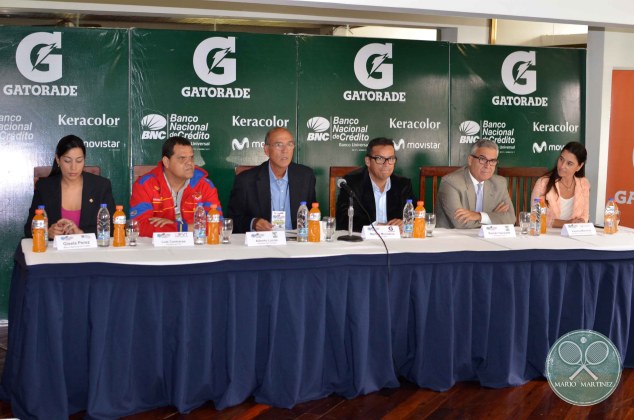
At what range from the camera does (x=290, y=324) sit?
314 centimetres

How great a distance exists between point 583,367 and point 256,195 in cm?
189

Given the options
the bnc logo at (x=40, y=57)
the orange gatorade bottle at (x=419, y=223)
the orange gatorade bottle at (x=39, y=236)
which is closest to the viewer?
the orange gatorade bottle at (x=39, y=236)

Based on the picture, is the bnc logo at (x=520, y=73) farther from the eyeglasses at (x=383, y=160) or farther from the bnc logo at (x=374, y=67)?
the eyeglasses at (x=383, y=160)

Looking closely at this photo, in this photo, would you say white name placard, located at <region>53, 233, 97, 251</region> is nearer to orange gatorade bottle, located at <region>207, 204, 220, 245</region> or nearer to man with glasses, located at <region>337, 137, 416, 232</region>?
orange gatorade bottle, located at <region>207, 204, 220, 245</region>

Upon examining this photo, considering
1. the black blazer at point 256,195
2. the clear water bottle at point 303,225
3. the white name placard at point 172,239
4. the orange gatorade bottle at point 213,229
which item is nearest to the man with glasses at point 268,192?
the black blazer at point 256,195

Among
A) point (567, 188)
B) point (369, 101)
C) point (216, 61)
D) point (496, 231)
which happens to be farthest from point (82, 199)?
point (567, 188)

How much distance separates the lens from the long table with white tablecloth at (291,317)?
2914mm

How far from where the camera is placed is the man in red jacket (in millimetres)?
3871

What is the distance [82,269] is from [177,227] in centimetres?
101

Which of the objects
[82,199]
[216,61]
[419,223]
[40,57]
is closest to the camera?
[419,223]

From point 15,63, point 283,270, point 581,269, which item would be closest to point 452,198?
point 581,269

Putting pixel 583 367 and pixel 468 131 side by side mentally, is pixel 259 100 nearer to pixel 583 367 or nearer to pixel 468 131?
pixel 468 131

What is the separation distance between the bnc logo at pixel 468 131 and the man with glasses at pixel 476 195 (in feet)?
4.79

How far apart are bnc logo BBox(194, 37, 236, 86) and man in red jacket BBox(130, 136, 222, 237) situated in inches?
54.0
